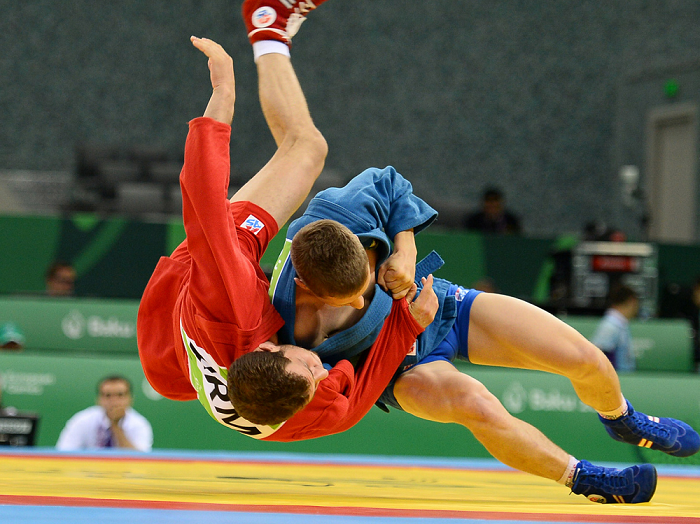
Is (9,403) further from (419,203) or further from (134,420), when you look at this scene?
(419,203)

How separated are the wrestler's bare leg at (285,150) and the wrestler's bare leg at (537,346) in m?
0.65

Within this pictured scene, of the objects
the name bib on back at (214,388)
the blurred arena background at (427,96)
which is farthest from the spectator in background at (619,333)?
the blurred arena background at (427,96)

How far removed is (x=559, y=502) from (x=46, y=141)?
9.71 m

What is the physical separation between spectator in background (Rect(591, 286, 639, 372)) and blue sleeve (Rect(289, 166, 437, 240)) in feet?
10.9

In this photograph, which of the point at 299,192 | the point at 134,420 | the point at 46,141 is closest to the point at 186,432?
the point at 134,420

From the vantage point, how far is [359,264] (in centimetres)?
203

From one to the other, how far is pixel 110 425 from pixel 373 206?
257 centimetres

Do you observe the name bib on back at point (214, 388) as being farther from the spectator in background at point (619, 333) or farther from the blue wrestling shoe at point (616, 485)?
the spectator in background at point (619, 333)

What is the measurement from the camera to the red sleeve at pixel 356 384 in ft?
7.00

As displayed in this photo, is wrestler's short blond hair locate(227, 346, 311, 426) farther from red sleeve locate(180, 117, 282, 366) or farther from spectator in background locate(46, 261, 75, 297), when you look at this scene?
spectator in background locate(46, 261, 75, 297)

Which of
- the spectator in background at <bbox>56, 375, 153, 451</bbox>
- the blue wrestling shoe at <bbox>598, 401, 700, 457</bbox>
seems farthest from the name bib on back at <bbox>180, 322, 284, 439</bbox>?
the spectator in background at <bbox>56, 375, 153, 451</bbox>

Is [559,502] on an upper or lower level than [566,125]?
lower

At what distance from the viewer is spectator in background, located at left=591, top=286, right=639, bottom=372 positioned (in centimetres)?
553

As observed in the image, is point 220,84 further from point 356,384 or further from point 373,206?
point 356,384
